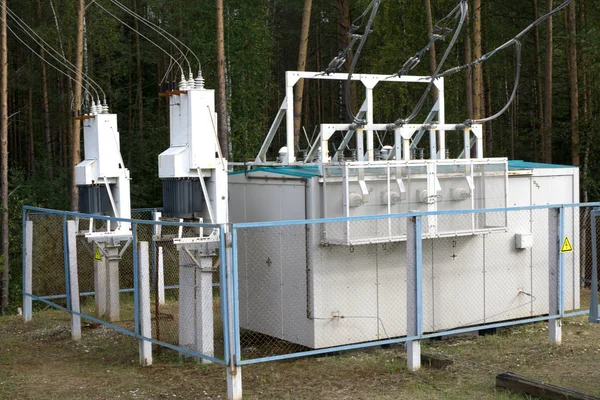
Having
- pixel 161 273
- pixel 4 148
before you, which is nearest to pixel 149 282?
pixel 161 273

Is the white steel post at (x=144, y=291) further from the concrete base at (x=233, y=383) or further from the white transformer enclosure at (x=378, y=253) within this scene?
the concrete base at (x=233, y=383)

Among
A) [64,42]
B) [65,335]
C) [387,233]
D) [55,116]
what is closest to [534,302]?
[387,233]

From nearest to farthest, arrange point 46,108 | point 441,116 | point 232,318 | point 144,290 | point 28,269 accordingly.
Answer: point 232,318, point 144,290, point 441,116, point 28,269, point 46,108

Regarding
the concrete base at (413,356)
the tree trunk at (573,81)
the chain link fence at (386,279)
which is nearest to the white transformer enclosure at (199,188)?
the chain link fence at (386,279)

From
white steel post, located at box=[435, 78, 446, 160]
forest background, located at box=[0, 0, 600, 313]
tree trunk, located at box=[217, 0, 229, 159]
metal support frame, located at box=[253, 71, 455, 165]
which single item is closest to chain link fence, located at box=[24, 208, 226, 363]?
metal support frame, located at box=[253, 71, 455, 165]

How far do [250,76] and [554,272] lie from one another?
18698 millimetres

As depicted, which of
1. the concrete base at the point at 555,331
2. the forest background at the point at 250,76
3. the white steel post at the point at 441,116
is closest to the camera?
the concrete base at the point at 555,331

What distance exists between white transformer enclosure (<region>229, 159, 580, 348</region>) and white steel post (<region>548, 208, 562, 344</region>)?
84cm

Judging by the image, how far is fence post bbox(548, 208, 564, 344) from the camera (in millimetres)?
10461

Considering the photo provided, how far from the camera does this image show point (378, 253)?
10508mm

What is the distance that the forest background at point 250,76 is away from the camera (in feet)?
77.4

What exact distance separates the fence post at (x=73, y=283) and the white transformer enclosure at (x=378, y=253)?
7.72 feet

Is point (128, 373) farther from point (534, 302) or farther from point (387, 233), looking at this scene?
point (534, 302)

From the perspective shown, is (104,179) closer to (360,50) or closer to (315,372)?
(360,50)
